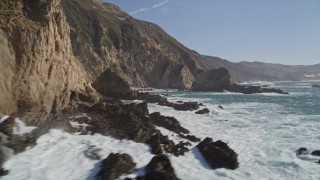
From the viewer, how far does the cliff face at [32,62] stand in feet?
74.5

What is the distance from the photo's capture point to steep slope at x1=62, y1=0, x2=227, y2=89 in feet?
235

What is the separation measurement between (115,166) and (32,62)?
10.2 meters

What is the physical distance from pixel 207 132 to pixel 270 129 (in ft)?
16.9

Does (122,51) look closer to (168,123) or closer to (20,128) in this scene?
(168,123)

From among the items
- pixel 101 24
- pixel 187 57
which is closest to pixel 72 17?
pixel 101 24

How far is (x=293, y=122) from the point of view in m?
34.3

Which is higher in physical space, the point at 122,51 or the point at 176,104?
the point at 122,51

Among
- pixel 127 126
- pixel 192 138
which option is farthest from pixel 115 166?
pixel 192 138

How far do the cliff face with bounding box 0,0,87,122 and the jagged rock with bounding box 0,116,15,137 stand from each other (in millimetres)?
1460

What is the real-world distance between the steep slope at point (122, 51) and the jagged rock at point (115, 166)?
46.6 m

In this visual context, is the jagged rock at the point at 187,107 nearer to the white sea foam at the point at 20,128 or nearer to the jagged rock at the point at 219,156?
the jagged rock at the point at 219,156

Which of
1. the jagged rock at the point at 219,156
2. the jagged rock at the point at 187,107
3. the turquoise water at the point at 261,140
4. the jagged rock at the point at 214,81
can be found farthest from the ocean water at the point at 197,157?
the jagged rock at the point at 214,81

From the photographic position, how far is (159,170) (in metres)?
16.6

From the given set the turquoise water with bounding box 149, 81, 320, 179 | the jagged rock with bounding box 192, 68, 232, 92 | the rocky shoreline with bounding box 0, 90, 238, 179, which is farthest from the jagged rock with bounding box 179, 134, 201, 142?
the jagged rock with bounding box 192, 68, 232, 92
